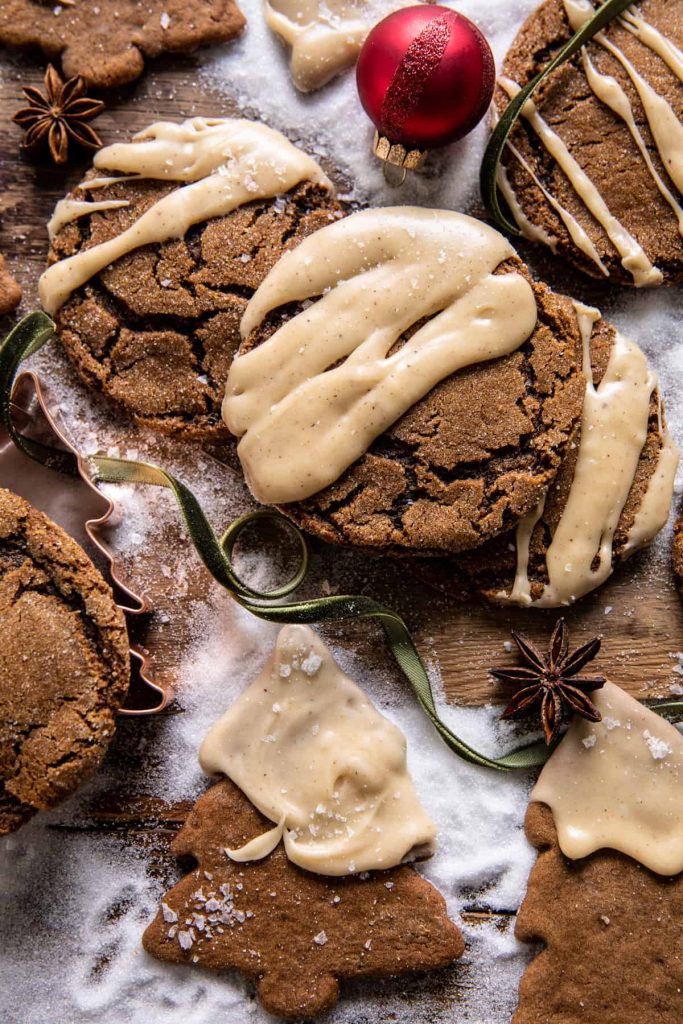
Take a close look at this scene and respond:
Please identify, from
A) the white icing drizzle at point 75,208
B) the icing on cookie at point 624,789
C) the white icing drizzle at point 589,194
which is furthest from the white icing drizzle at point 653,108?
the icing on cookie at point 624,789

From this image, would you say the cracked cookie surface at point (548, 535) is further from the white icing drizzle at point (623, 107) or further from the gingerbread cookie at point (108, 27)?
the gingerbread cookie at point (108, 27)

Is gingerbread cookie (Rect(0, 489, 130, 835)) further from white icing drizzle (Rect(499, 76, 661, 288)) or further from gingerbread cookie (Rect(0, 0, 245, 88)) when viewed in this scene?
white icing drizzle (Rect(499, 76, 661, 288))

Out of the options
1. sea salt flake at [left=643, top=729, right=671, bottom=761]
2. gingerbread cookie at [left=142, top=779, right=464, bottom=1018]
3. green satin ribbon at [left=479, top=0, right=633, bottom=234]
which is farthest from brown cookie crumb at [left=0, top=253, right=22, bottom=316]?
sea salt flake at [left=643, top=729, right=671, bottom=761]

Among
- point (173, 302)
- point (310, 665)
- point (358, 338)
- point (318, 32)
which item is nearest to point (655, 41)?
point (318, 32)

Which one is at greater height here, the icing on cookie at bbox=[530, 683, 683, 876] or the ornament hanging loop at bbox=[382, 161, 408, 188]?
the ornament hanging loop at bbox=[382, 161, 408, 188]

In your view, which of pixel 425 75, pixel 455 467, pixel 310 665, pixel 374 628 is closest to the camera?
pixel 425 75

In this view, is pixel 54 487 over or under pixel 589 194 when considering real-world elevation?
under

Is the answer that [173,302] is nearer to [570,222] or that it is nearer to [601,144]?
[570,222]
